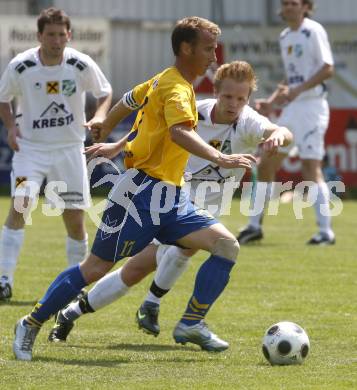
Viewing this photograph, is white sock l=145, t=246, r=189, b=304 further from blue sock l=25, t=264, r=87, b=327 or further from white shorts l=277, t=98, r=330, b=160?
white shorts l=277, t=98, r=330, b=160

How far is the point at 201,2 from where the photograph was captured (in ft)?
80.5

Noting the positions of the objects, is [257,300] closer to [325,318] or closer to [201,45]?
[325,318]

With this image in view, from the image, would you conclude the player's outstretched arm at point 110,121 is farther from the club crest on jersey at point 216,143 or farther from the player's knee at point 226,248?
the player's knee at point 226,248

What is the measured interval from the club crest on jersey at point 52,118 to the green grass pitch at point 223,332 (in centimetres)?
134

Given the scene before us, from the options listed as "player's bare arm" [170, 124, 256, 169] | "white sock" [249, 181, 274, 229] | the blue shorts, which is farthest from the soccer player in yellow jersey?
"white sock" [249, 181, 274, 229]

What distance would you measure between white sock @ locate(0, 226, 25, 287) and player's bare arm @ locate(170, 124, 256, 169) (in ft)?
10.2

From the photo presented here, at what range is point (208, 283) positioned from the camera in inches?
267

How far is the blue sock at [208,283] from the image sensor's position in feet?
22.2

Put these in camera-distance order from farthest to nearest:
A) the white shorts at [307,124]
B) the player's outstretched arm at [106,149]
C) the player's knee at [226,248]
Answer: the white shorts at [307,124]
the player's outstretched arm at [106,149]
the player's knee at [226,248]

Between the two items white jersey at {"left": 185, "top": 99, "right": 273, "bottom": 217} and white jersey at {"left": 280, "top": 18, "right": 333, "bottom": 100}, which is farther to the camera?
white jersey at {"left": 280, "top": 18, "right": 333, "bottom": 100}

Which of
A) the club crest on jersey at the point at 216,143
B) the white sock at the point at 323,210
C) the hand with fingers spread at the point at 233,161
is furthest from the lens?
the white sock at the point at 323,210

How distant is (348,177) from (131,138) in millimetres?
14998

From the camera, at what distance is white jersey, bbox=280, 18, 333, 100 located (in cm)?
1270

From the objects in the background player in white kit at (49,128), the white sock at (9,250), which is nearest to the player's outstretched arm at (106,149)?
the background player in white kit at (49,128)
